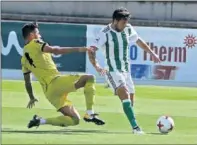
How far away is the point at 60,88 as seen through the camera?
1157 centimetres

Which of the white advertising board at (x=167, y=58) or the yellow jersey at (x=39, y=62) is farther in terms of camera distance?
the white advertising board at (x=167, y=58)

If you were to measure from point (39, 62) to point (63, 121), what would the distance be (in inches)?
37.2

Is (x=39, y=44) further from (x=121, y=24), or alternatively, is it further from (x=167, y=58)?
(x=167, y=58)

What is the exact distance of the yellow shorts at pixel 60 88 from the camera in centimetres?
1157

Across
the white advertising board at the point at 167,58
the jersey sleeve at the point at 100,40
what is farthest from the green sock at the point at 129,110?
the white advertising board at the point at 167,58

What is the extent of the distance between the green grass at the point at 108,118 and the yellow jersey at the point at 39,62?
789 mm

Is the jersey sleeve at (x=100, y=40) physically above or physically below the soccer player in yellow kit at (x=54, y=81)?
above

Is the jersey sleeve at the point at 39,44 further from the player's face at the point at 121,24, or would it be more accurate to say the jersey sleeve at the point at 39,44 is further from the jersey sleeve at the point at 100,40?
the player's face at the point at 121,24

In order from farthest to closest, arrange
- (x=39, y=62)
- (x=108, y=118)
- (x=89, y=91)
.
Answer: (x=108, y=118), (x=89, y=91), (x=39, y=62)

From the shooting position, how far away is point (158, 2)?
3759 centimetres

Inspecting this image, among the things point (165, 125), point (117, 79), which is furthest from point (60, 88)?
point (165, 125)

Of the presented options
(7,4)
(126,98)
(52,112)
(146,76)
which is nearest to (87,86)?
(126,98)

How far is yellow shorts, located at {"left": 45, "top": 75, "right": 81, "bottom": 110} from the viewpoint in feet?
38.0

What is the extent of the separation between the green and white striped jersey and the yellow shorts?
27.9 inches
